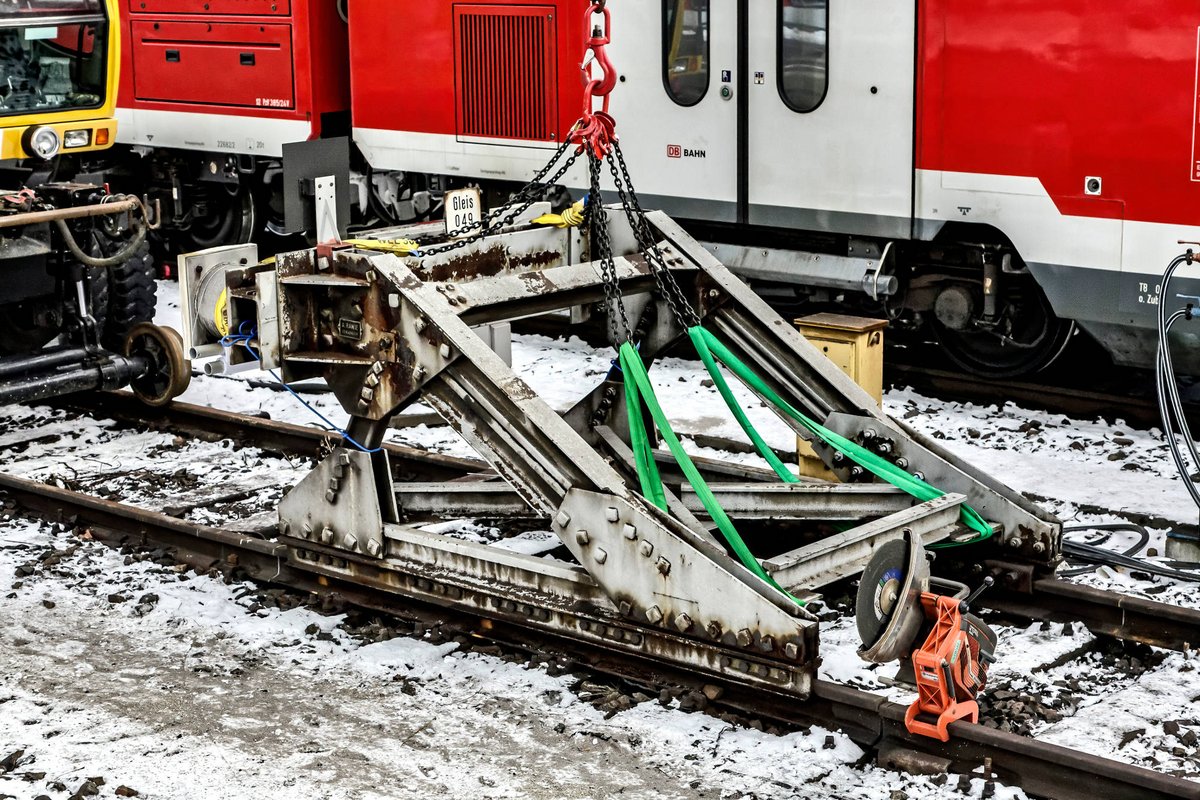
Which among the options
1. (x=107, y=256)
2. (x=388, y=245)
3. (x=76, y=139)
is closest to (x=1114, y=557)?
(x=388, y=245)

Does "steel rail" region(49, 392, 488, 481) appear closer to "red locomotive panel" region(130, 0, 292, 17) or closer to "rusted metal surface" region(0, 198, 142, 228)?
"rusted metal surface" region(0, 198, 142, 228)

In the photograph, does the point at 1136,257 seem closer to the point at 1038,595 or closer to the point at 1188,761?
the point at 1038,595

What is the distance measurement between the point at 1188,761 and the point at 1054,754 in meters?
0.64

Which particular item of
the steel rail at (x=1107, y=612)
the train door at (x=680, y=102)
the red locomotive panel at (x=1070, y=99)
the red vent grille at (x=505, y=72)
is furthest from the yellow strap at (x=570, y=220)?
the red vent grille at (x=505, y=72)

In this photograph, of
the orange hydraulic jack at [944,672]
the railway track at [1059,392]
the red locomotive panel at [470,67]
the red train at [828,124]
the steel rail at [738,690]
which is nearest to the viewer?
the steel rail at [738,690]

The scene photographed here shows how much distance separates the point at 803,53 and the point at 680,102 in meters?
1.00

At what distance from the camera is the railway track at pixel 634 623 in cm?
507

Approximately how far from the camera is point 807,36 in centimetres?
1038

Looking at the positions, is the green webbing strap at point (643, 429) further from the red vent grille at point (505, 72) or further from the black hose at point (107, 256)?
the red vent grille at point (505, 72)

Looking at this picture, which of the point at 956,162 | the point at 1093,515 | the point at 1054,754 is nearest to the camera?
the point at 1054,754

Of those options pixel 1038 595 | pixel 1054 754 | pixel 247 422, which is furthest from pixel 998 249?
pixel 1054 754

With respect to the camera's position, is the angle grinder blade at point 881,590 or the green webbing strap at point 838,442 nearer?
the angle grinder blade at point 881,590

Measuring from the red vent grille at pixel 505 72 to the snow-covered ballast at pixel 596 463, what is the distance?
13.8ft

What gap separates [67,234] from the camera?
30.5 ft
